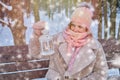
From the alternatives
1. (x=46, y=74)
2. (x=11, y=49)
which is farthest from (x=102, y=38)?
(x=11, y=49)

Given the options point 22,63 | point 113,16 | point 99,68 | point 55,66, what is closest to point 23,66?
point 22,63

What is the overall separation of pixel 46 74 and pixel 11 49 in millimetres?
287

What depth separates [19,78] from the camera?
262cm

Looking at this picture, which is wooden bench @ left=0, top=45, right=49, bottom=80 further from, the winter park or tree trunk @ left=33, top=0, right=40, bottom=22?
tree trunk @ left=33, top=0, right=40, bottom=22

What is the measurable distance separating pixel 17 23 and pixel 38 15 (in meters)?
0.14

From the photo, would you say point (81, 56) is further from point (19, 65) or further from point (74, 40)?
point (19, 65)

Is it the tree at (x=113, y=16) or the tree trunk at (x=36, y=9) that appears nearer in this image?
the tree trunk at (x=36, y=9)

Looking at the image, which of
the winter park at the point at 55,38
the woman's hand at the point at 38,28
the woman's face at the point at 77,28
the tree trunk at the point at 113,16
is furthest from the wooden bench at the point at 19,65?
the tree trunk at the point at 113,16

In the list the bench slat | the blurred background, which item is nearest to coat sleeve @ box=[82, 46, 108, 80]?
the blurred background

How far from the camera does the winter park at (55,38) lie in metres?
2.49

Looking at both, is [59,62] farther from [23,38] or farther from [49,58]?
[23,38]

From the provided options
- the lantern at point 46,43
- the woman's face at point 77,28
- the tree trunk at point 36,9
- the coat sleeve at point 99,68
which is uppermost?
the tree trunk at point 36,9

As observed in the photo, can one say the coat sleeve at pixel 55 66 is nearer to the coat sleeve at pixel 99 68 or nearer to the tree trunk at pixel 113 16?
the coat sleeve at pixel 99 68

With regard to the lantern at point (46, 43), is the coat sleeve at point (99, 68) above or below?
below
